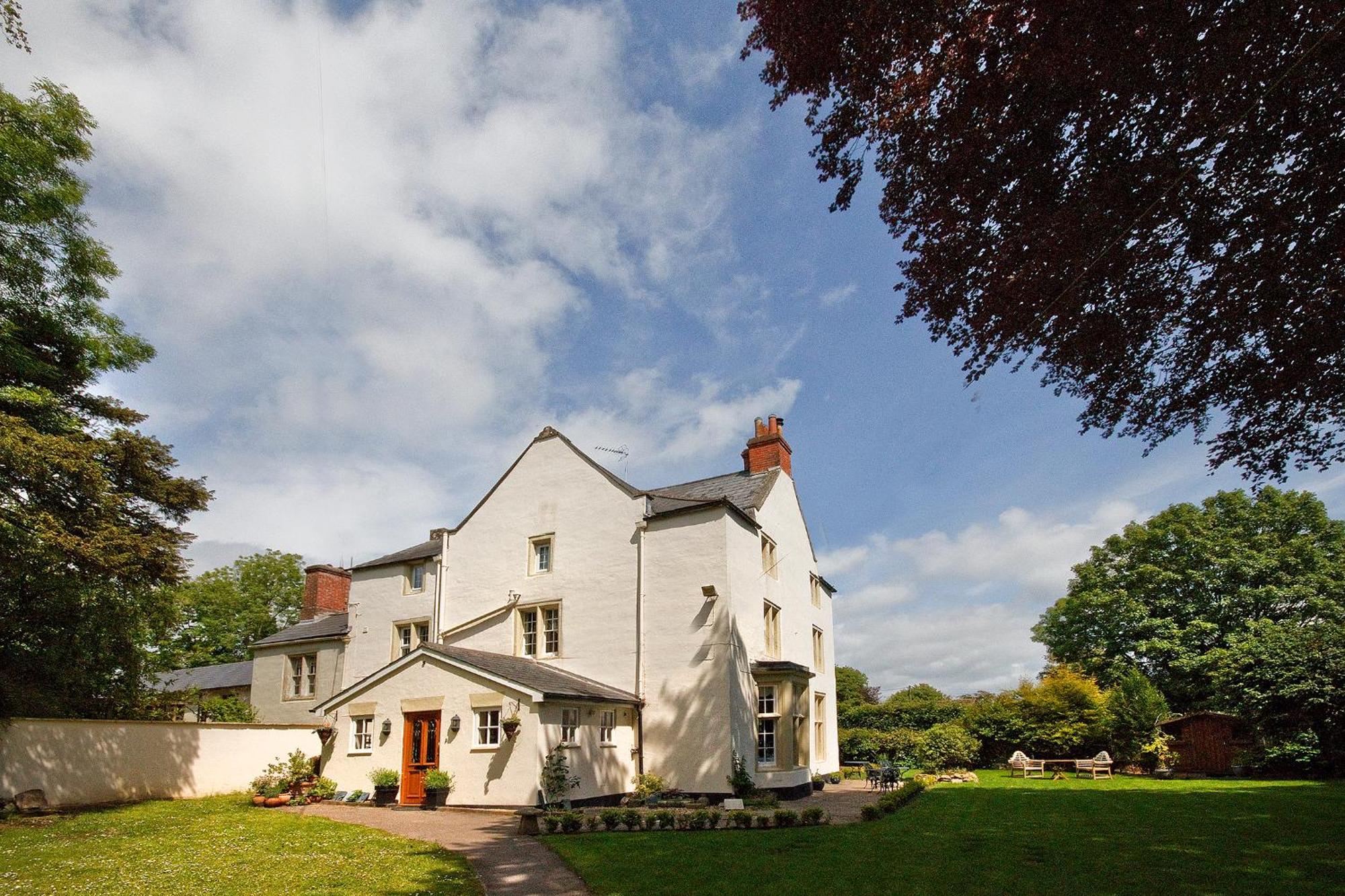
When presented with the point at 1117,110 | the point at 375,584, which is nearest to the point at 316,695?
the point at 375,584

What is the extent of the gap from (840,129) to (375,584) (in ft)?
74.6

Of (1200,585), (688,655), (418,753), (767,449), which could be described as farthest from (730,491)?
(1200,585)

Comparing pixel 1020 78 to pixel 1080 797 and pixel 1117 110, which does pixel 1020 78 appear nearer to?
pixel 1117 110

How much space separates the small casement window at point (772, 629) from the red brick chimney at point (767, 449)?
14.6ft

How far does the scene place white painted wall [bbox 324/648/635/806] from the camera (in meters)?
17.1

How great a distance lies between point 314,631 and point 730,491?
1603cm

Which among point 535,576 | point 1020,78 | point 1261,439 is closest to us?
point 1020,78

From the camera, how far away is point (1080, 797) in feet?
58.2

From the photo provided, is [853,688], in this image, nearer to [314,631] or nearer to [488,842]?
[314,631]

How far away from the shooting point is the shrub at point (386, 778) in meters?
18.5

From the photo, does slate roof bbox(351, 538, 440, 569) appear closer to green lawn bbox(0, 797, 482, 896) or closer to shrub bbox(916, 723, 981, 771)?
green lawn bbox(0, 797, 482, 896)

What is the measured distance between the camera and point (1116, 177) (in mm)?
7273

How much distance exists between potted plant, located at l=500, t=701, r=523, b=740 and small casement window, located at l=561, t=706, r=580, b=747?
1.10 m

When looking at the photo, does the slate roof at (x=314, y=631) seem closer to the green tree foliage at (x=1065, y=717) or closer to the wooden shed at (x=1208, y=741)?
the green tree foliage at (x=1065, y=717)
